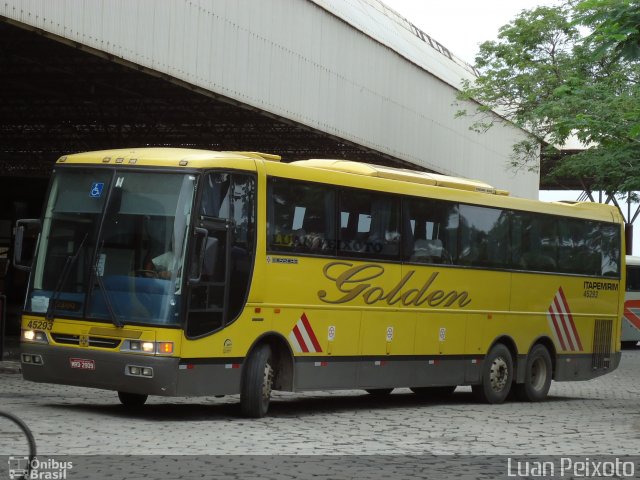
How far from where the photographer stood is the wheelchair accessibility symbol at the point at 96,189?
14.3 meters

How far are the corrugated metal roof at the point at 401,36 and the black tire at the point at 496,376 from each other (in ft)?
42.1

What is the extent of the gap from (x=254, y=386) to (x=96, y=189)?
2884 mm

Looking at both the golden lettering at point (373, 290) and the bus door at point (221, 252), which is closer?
the bus door at point (221, 252)

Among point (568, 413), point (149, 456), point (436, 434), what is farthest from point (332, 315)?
point (149, 456)

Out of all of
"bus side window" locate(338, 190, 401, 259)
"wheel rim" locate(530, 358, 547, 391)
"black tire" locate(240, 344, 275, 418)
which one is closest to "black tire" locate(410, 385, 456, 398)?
"wheel rim" locate(530, 358, 547, 391)

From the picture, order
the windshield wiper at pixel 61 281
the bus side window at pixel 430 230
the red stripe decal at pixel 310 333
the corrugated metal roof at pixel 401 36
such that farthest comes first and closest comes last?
the corrugated metal roof at pixel 401 36
the bus side window at pixel 430 230
the red stripe decal at pixel 310 333
the windshield wiper at pixel 61 281

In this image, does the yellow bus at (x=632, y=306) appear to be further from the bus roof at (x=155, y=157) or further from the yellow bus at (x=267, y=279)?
the bus roof at (x=155, y=157)

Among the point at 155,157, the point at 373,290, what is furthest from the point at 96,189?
the point at 373,290

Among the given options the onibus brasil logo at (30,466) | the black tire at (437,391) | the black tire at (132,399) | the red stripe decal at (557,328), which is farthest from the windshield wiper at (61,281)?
the red stripe decal at (557,328)

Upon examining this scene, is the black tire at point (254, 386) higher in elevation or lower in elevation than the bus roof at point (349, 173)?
lower

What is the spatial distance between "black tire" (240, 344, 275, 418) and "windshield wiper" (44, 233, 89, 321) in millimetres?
2270

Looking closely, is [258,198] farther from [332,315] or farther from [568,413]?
[568,413]

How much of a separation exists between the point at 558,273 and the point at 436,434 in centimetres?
775

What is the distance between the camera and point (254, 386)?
14430mm
